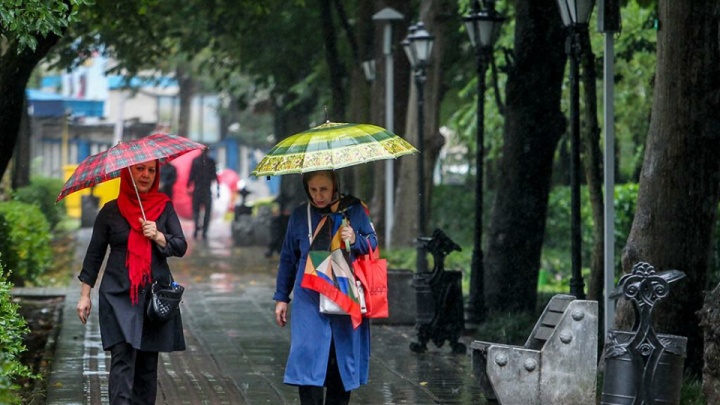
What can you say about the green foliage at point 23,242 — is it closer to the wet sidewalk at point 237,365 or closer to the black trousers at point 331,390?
the wet sidewalk at point 237,365

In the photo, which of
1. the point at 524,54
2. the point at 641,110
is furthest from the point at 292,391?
the point at 641,110

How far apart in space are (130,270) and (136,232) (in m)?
0.23

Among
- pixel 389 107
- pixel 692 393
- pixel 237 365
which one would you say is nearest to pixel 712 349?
pixel 692 393

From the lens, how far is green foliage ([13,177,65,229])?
29.9 metres

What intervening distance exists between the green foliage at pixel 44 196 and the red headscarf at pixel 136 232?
20394 millimetres

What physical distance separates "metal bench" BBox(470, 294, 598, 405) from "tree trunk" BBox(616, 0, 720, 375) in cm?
150

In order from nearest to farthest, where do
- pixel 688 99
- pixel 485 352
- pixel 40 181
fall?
pixel 485 352, pixel 688 99, pixel 40 181

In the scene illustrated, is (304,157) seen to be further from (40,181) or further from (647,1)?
(40,181)

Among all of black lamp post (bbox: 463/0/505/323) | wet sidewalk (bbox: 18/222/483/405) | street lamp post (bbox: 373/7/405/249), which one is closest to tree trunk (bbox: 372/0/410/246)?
street lamp post (bbox: 373/7/405/249)

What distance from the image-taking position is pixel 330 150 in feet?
27.0

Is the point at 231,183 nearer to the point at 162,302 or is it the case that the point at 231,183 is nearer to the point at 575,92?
the point at 575,92

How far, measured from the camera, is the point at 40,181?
36531mm

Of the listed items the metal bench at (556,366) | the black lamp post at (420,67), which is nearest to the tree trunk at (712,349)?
the metal bench at (556,366)

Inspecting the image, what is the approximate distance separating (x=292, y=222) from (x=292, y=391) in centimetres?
287
